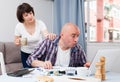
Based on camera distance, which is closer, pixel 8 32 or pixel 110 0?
pixel 8 32

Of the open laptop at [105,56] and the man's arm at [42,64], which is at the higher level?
the open laptop at [105,56]

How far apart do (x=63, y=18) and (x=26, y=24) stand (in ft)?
5.43

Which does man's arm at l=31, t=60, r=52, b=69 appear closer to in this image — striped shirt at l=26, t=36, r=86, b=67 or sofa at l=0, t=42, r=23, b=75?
striped shirt at l=26, t=36, r=86, b=67

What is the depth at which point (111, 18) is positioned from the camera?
4090 millimetres

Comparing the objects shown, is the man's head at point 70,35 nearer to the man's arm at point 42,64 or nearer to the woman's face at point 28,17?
the man's arm at point 42,64

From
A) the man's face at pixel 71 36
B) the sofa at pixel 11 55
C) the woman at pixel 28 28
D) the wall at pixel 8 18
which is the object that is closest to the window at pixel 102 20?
the wall at pixel 8 18

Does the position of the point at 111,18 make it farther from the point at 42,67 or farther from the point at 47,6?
the point at 42,67

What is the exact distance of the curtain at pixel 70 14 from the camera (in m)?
4.11

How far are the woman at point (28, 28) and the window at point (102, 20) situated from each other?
1689 mm

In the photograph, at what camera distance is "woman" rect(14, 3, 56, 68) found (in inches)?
104

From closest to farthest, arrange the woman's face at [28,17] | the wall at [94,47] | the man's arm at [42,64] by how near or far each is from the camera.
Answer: the man's arm at [42,64] → the woman's face at [28,17] → the wall at [94,47]

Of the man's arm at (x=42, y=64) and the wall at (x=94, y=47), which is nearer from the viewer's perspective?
the man's arm at (x=42, y=64)

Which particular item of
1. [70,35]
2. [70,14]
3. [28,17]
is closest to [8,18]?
[70,14]

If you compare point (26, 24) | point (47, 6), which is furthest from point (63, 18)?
point (26, 24)
